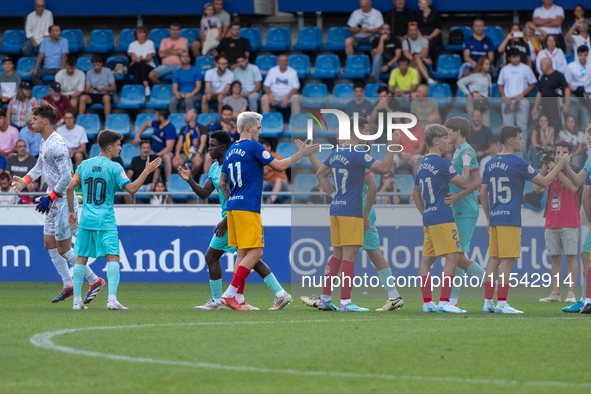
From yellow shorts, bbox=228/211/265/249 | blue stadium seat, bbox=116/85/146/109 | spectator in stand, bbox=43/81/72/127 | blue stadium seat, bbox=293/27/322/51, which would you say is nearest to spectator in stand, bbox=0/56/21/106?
spectator in stand, bbox=43/81/72/127

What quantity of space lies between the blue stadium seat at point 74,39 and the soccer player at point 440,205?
1371 centimetres

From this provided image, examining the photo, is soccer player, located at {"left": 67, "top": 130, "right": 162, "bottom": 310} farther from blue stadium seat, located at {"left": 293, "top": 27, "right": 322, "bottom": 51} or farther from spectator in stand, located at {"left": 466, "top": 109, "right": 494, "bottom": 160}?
blue stadium seat, located at {"left": 293, "top": 27, "right": 322, "bottom": 51}

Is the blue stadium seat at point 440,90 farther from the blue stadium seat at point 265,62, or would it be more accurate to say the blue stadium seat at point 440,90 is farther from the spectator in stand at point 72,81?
the spectator in stand at point 72,81

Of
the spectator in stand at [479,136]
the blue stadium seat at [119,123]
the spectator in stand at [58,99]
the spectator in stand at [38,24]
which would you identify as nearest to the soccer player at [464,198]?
the spectator in stand at [479,136]

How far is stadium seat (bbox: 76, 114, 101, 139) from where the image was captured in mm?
18141

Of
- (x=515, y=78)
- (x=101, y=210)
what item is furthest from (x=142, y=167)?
(x=515, y=78)

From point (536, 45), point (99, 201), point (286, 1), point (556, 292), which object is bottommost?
point (556, 292)

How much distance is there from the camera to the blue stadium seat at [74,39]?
19969 millimetres

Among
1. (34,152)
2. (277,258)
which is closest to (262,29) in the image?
(34,152)

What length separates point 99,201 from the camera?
28.1 ft

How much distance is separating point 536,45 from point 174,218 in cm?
826

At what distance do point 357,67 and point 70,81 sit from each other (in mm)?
6599

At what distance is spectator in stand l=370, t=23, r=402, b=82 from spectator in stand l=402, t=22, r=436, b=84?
17 cm

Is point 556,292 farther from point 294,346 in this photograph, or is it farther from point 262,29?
point 262,29
